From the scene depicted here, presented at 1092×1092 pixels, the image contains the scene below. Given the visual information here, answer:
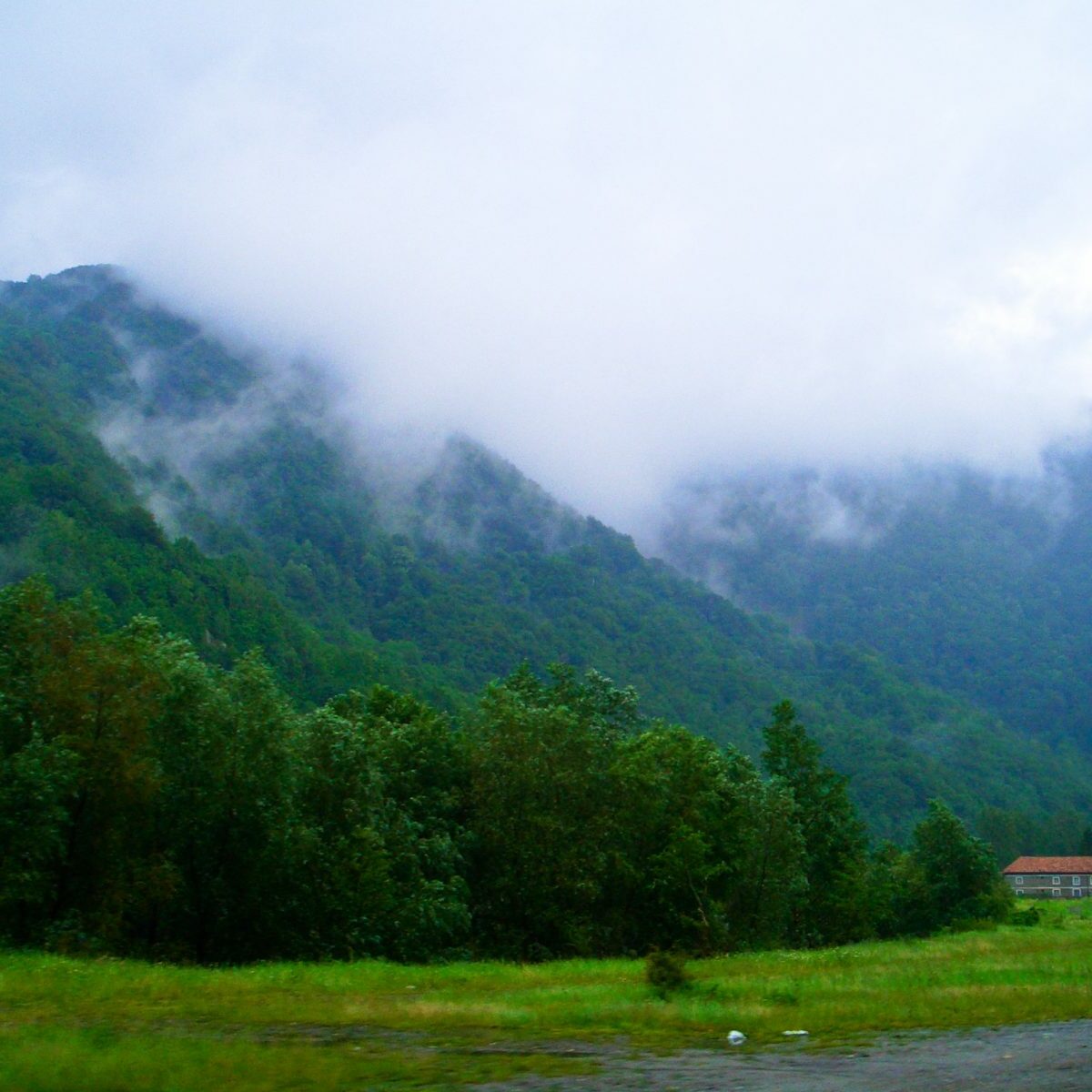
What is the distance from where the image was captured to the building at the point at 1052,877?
160 meters

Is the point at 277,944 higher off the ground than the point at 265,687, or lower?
lower

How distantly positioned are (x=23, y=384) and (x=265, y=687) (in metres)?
169

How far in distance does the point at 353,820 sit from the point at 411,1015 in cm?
2517

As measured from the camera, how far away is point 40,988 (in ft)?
63.5

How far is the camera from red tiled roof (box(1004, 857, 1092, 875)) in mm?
160625

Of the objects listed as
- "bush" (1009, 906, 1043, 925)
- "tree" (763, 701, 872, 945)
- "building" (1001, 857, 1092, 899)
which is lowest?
"building" (1001, 857, 1092, 899)

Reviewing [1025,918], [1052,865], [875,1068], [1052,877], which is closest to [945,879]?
[1025,918]

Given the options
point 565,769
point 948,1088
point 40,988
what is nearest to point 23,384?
point 565,769

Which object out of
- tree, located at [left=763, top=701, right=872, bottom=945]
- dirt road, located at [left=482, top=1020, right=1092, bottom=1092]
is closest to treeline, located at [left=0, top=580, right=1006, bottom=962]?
tree, located at [left=763, top=701, right=872, bottom=945]

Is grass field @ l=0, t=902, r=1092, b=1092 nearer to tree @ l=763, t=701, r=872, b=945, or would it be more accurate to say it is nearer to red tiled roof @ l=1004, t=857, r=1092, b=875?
tree @ l=763, t=701, r=872, b=945

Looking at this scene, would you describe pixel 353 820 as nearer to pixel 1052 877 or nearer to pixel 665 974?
pixel 665 974

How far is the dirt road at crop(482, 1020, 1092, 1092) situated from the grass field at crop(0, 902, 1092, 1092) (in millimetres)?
812

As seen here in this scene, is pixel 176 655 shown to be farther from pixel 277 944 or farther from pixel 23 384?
pixel 23 384

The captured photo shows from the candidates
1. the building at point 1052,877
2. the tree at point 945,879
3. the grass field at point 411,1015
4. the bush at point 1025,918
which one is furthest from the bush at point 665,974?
the building at point 1052,877
